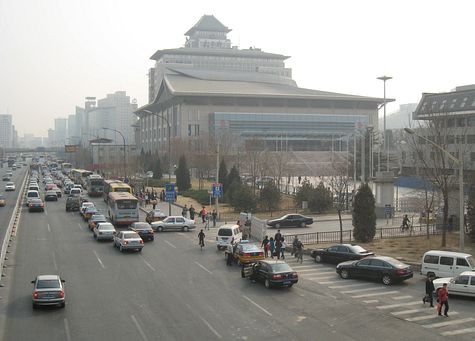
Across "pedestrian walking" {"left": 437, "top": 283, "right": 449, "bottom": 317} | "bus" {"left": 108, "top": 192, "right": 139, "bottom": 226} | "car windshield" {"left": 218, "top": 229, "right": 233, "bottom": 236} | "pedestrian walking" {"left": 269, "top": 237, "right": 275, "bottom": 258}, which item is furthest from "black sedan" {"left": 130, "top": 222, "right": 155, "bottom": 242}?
"pedestrian walking" {"left": 437, "top": 283, "right": 449, "bottom": 317}

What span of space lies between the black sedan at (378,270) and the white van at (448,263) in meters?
1.04

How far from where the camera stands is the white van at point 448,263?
23.8 metres

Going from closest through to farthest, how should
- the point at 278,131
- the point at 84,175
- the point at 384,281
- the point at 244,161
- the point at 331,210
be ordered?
the point at 384,281
the point at 331,210
the point at 244,161
the point at 84,175
the point at 278,131

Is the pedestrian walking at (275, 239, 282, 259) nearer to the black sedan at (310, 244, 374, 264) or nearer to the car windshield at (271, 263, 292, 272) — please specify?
the black sedan at (310, 244, 374, 264)

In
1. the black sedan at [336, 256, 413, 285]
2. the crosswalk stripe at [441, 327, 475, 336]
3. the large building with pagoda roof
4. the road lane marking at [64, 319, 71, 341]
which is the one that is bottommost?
the road lane marking at [64, 319, 71, 341]

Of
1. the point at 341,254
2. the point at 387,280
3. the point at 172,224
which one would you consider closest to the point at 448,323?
the point at 387,280

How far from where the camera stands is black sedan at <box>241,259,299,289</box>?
2305cm

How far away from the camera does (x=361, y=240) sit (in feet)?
116

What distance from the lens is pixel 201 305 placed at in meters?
20.4

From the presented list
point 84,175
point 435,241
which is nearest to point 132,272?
point 435,241

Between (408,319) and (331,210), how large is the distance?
1310 inches

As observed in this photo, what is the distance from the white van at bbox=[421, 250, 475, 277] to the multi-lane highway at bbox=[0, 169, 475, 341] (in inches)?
36.7

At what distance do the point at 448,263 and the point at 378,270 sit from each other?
2.90 metres

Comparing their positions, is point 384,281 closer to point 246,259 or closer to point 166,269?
point 246,259
